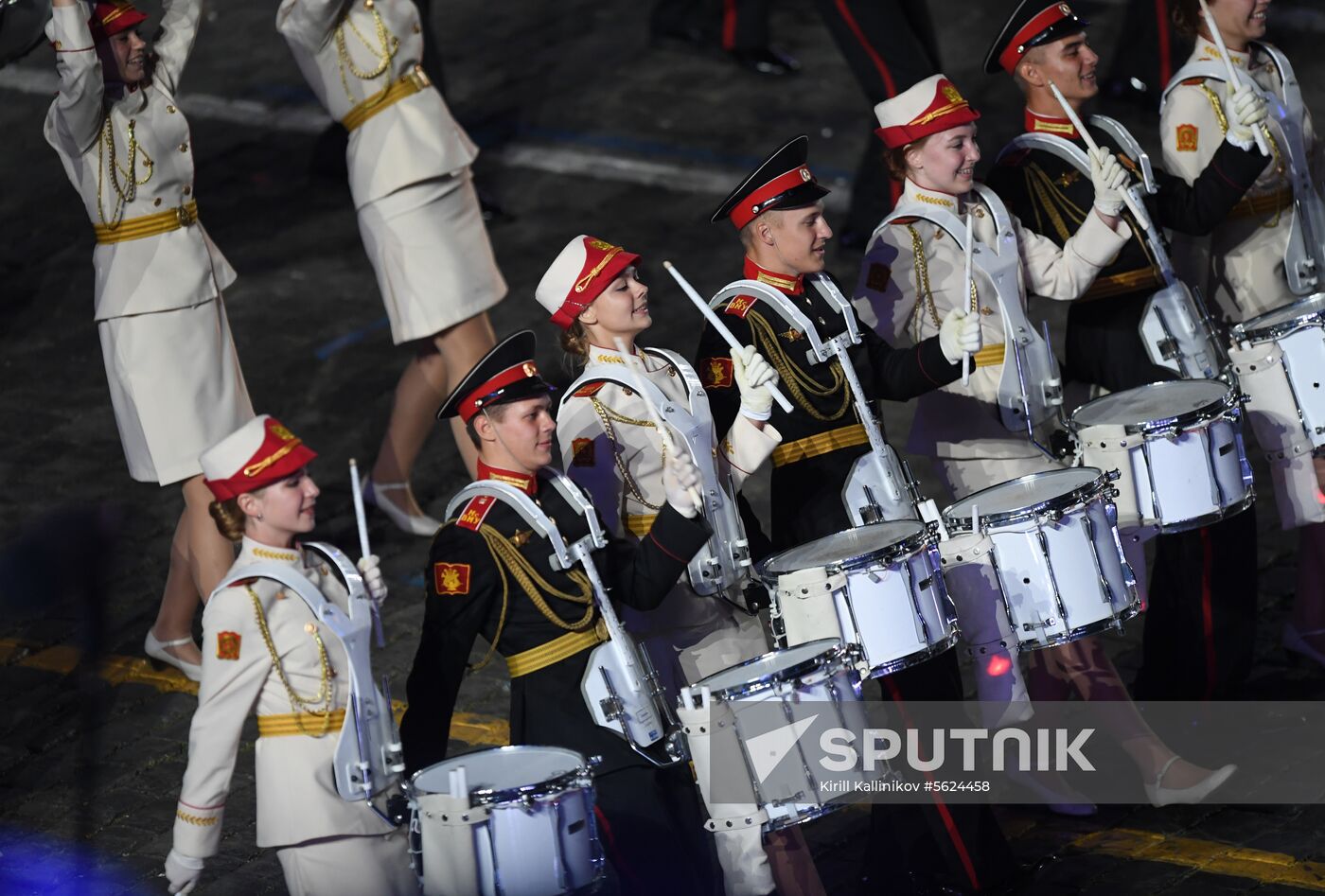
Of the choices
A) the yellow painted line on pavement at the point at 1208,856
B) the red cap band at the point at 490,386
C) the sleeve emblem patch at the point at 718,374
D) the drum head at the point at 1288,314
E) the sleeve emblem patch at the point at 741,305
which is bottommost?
the yellow painted line on pavement at the point at 1208,856

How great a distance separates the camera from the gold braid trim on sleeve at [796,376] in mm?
6496

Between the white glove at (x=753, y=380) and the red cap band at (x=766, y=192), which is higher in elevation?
the red cap band at (x=766, y=192)

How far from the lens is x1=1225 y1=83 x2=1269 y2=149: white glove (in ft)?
23.7

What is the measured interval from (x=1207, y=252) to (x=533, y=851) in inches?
150

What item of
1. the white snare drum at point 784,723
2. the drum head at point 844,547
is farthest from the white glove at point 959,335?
the white snare drum at point 784,723

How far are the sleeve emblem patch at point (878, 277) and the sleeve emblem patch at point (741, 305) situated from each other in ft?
1.71

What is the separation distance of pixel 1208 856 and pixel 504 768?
7.64ft

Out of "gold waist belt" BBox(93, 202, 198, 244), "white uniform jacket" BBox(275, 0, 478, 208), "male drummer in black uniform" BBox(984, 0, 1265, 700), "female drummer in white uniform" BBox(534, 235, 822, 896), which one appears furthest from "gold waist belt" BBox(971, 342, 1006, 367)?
"gold waist belt" BBox(93, 202, 198, 244)

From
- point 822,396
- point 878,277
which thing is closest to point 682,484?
point 822,396

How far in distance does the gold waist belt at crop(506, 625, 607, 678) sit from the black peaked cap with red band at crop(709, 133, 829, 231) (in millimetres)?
1387

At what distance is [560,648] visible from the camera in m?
5.83

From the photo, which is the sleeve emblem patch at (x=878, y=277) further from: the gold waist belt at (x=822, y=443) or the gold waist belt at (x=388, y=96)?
the gold waist belt at (x=388, y=96)

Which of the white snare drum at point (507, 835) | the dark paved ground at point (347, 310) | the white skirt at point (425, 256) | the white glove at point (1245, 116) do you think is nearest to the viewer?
the white snare drum at point (507, 835)

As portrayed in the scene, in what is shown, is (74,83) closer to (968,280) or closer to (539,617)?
(539,617)
